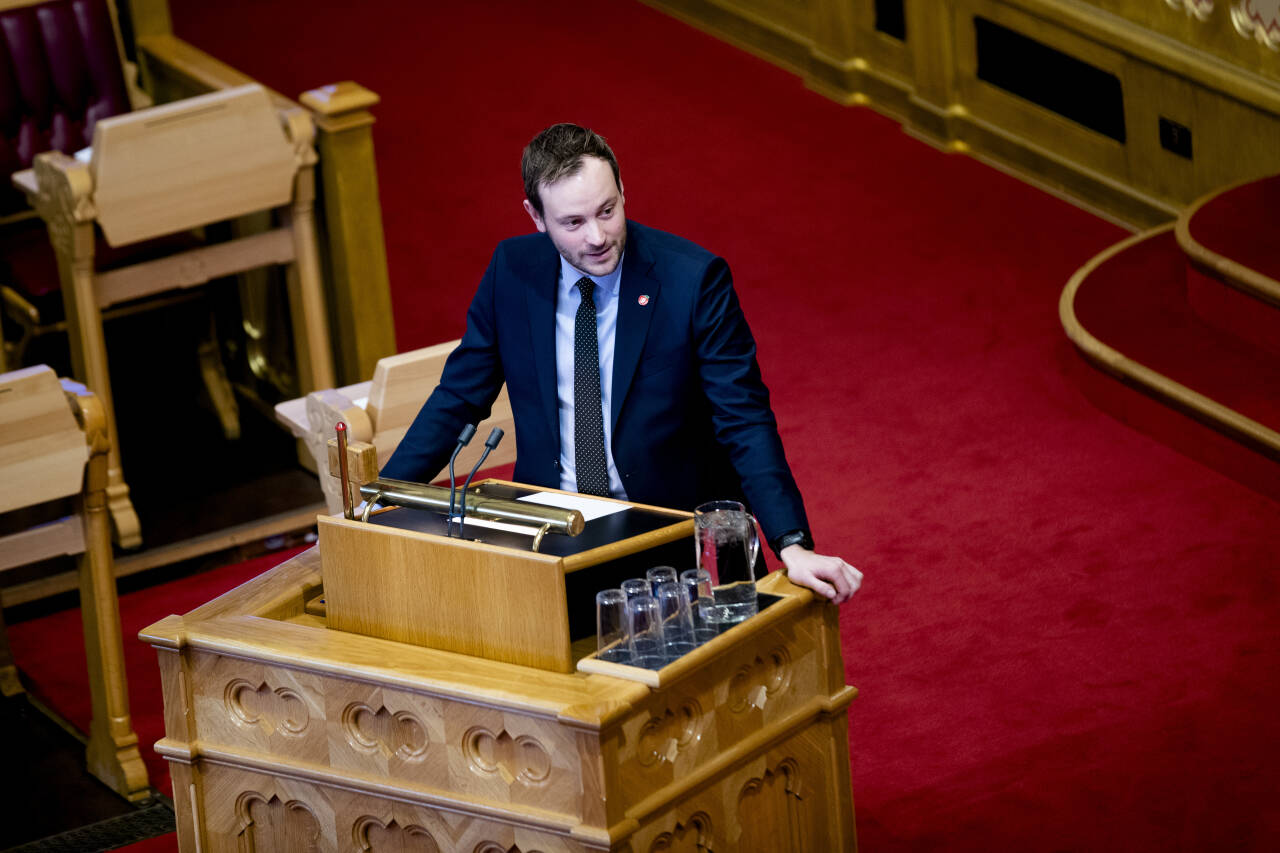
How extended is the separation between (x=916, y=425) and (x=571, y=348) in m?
2.55

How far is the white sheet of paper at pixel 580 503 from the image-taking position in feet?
9.13

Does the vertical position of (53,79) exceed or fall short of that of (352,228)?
it exceeds it

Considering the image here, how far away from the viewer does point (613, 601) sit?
2.58 m

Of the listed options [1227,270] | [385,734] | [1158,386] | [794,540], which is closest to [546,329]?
[794,540]

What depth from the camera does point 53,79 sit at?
231 inches

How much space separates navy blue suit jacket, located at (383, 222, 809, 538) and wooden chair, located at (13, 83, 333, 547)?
7.21ft

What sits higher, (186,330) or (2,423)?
(2,423)

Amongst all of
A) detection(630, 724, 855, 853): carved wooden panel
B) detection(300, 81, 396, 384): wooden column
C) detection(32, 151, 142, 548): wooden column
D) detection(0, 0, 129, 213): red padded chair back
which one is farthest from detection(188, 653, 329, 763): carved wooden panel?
detection(0, 0, 129, 213): red padded chair back

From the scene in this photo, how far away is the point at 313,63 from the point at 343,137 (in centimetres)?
282

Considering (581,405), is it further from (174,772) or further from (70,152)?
(70,152)

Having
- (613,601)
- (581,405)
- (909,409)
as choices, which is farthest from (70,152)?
(613,601)

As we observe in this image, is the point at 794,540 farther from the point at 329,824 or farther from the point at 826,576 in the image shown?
the point at 329,824

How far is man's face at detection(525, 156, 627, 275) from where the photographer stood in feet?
8.97

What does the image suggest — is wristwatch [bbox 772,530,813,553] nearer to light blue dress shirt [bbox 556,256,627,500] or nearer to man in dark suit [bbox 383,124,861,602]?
man in dark suit [bbox 383,124,861,602]
